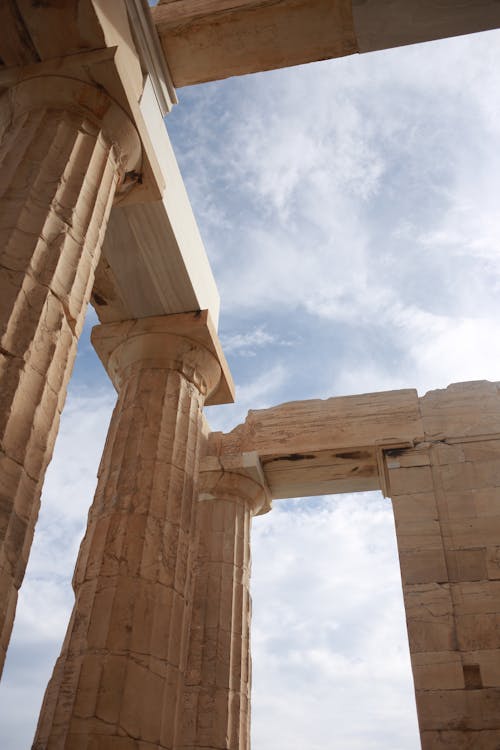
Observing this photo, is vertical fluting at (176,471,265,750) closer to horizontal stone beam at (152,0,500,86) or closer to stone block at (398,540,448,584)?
stone block at (398,540,448,584)

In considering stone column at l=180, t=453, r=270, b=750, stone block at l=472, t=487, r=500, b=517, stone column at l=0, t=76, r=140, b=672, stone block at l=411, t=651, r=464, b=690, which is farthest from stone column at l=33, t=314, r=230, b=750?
stone block at l=472, t=487, r=500, b=517

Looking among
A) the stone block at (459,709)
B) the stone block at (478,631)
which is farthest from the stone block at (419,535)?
the stone block at (459,709)

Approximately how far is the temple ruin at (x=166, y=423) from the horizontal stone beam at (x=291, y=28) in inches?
1.2

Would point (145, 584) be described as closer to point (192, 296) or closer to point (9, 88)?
point (192, 296)

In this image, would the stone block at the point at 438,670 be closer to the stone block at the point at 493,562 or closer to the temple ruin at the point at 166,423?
the temple ruin at the point at 166,423

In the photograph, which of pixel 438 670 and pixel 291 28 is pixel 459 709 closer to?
pixel 438 670

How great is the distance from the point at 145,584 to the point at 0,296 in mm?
4991

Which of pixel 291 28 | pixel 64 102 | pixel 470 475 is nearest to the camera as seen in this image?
pixel 64 102

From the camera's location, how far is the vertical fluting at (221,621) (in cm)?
1289

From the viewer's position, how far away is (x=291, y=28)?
9375 millimetres

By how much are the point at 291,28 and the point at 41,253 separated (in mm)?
5937

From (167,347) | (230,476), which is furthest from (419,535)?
(167,347)

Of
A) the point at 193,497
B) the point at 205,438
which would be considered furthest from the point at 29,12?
the point at 205,438

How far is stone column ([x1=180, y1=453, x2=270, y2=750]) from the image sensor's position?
12.9 metres
